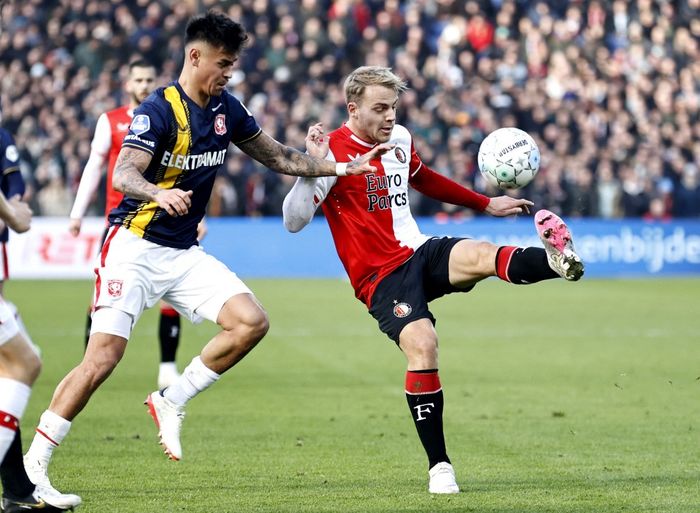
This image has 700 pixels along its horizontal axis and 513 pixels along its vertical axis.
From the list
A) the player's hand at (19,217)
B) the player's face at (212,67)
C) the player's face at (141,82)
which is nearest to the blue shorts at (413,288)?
the player's face at (212,67)

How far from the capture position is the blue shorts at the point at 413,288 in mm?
6992

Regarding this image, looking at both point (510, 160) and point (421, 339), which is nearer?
point (421, 339)

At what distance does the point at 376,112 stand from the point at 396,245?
0.80 m


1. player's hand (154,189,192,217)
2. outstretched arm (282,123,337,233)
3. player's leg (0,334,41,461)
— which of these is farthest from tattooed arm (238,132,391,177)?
player's leg (0,334,41,461)

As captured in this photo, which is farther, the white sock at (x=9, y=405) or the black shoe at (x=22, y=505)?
the black shoe at (x=22, y=505)

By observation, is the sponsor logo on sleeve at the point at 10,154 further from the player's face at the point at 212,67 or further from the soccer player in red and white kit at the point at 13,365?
the soccer player in red and white kit at the point at 13,365

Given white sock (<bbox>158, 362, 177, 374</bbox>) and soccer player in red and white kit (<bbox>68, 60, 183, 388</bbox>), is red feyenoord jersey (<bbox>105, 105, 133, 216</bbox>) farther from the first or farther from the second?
white sock (<bbox>158, 362, 177, 374</bbox>)

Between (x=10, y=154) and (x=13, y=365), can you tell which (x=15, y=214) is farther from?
(x=10, y=154)

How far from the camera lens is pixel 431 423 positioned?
676 cm

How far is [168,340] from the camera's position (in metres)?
11.0

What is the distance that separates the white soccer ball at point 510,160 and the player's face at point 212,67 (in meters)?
1.73

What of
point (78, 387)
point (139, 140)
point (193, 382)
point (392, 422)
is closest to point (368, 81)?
point (139, 140)

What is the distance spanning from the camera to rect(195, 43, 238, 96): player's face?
21.4ft

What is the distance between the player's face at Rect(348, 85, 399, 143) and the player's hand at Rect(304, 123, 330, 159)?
10.1 inches
